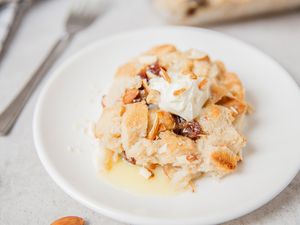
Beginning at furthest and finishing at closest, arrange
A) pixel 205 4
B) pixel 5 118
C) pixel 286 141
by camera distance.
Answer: pixel 205 4 < pixel 5 118 < pixel 286 141

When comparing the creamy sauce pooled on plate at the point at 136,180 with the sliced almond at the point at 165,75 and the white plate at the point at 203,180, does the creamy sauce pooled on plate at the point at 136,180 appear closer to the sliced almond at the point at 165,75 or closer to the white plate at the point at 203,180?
the white plate at the point at 203,180

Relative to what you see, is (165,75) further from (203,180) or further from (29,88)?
(29,88)

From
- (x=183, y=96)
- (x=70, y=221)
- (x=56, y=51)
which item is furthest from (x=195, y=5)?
(x=70, y=221)

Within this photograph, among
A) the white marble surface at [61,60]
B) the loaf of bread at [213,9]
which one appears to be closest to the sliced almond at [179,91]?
the white marble surface at [61,60]

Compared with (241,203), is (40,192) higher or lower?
lower

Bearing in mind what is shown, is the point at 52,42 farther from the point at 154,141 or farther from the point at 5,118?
the point at 154,141

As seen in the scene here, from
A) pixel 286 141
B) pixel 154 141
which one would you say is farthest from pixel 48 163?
pixel 286 141

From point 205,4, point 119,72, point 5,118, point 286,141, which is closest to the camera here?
point 286,141

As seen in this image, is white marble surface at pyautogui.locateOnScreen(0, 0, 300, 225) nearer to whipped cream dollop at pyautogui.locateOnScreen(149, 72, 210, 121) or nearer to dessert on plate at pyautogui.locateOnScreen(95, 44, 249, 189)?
dessert on plate at pyautogui.locateOnScreen(95, 44, 249, 189)
